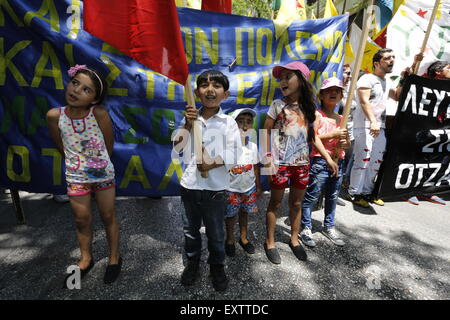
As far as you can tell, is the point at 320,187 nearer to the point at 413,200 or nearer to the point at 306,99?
the point at 306,99

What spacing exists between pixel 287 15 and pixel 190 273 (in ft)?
11.5

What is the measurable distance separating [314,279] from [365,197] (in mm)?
2154

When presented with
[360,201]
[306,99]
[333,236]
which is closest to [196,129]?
[306,99]

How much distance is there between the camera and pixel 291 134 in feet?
7.02

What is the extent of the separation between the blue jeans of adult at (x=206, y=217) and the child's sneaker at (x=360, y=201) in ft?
8.86

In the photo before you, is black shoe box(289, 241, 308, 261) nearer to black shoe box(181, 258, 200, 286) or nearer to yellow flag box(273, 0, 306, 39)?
black shoe box(181, 258, 200, 286)

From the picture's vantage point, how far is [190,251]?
1.96 m

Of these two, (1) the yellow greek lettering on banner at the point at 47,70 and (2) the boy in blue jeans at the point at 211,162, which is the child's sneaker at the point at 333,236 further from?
(1) the yellow greek lettering on banner at the point at 47,70

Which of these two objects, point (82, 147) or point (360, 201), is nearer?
point (82, 147)

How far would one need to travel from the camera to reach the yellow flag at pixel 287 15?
9.27ft

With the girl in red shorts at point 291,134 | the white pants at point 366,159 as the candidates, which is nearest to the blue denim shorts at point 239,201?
the girl in red shorts at point 291,134

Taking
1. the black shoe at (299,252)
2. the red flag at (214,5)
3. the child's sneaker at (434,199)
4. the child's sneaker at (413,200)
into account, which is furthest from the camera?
the child's sneaker at (434,199)

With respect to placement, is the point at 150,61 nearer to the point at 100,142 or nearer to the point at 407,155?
the point at 100,142

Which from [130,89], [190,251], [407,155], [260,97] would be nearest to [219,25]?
[260,97]
